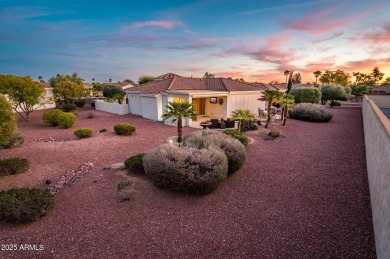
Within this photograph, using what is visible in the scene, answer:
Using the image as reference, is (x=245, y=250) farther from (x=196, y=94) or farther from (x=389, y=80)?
(x=389, y=80)

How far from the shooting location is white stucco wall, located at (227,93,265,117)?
2252 centimetres

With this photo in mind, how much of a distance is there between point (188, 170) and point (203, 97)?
16325mm

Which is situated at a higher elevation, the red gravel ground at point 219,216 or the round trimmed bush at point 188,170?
the round trimmed bush at point 188,170

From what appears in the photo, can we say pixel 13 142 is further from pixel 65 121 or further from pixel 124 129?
pixel 124 129

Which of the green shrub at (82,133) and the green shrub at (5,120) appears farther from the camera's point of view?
the green shrub at (82,133)

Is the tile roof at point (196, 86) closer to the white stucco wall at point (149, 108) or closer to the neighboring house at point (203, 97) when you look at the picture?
the neighboring house at point (203, 97)

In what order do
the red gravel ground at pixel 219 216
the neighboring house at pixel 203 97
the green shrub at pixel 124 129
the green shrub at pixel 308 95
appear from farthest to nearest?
the green shrub at pixel 308 95 < the neighboring house at pixel 203 97 < the green shrub at pixel 124 129 < the red gravel ground at pixel 219 216

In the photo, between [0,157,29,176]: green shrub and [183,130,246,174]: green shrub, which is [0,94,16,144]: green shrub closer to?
[0,157,29,176]: green shrub

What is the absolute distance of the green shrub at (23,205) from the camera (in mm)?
5902

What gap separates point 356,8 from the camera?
526 inches

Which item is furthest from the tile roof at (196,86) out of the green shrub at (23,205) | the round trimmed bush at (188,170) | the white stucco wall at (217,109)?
the green shrub at (23,205)

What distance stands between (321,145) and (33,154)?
19.1 meters

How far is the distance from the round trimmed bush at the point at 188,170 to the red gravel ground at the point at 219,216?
16.5 inches

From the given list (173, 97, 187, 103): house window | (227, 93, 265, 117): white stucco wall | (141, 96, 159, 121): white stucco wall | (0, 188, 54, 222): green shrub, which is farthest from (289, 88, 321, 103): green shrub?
(0, 188, 54, 222): green shrub
